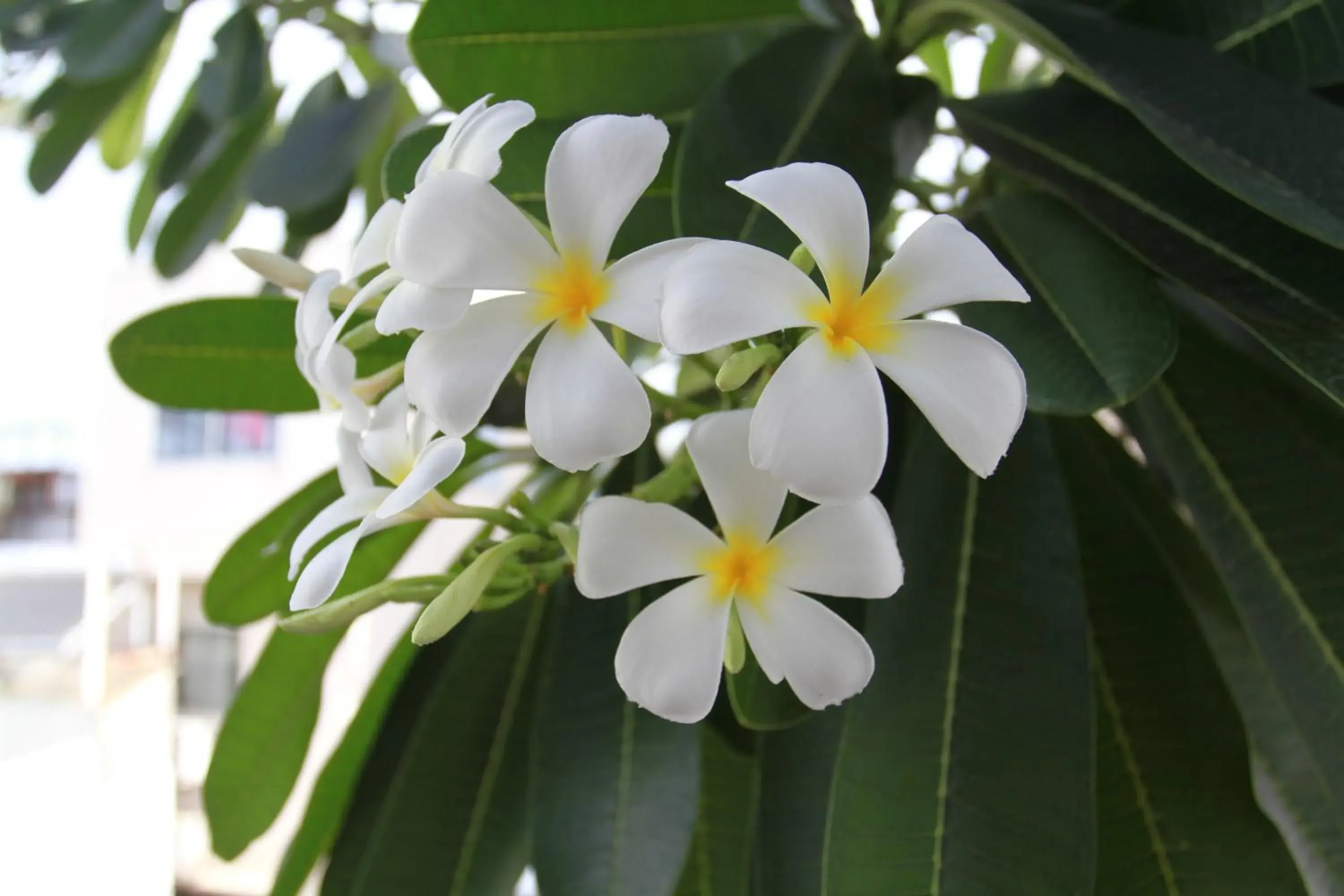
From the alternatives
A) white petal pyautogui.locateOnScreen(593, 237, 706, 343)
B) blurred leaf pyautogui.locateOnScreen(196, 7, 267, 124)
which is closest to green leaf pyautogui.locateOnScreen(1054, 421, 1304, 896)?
white petal pyautogui.locateOnScreen(593, 237, 706, 343)

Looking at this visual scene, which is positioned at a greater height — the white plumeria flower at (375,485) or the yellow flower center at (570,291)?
the yellow flower center at (570,291)

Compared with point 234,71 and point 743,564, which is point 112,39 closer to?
point 234,71

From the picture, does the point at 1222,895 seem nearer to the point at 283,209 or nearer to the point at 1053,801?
the point at 1053,801

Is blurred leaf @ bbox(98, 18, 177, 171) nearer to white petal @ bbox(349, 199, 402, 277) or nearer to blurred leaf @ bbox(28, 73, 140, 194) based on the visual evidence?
blurred leaf @ bbox(28, 73, 140, 194)

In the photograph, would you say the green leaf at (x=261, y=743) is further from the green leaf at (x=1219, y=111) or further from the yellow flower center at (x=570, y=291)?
the green leaf at (x=1219, y=111)

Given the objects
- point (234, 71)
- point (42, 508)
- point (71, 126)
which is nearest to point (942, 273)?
point (234, 71)

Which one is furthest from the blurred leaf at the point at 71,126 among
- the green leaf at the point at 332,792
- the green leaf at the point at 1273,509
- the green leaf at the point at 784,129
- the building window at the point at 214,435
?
the building window at the point at 214,435
